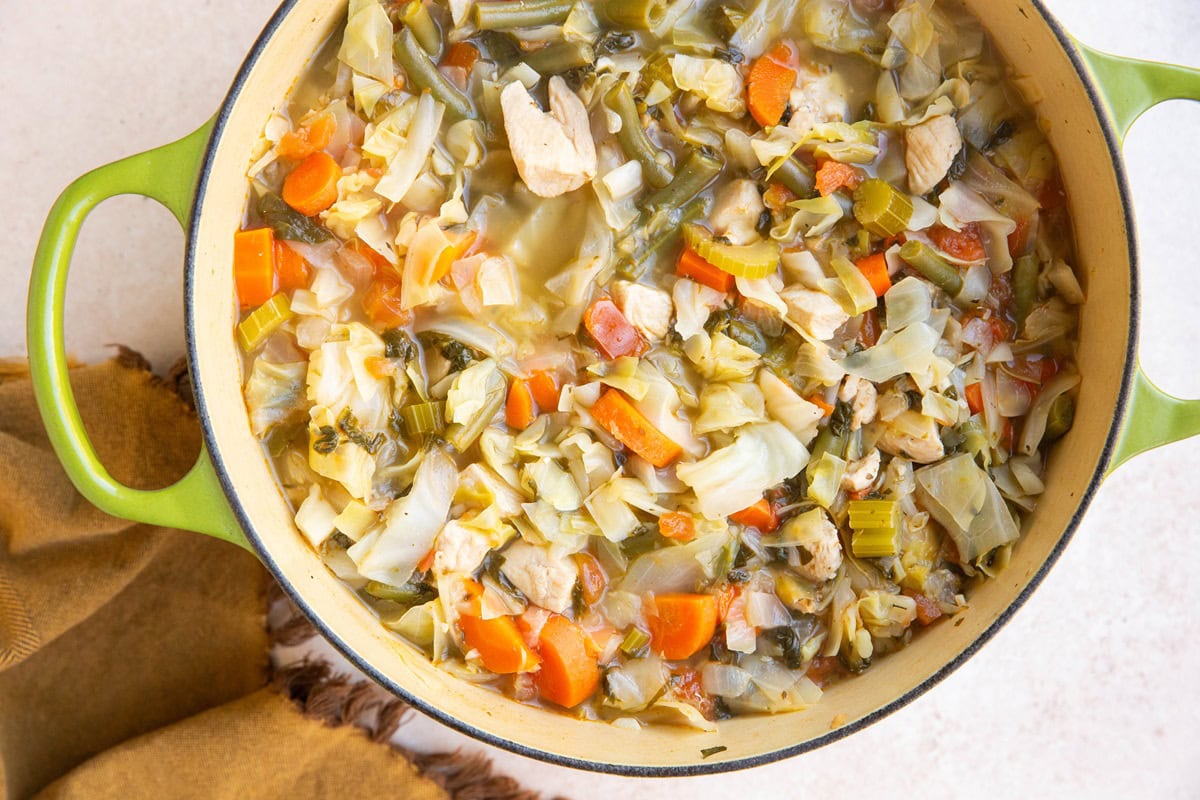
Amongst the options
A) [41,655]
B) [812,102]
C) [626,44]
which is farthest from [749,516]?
[41,655]

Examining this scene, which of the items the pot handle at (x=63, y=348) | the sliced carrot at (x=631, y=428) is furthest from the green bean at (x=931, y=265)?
the pot handle at (x=63, y=348)

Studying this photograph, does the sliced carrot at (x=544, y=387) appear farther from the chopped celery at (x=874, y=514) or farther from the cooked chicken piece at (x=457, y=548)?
the chopped celery at (x=874, y=514)

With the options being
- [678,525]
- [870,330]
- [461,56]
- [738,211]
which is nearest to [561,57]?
[461,56]

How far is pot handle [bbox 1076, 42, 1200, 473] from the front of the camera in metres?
2.18

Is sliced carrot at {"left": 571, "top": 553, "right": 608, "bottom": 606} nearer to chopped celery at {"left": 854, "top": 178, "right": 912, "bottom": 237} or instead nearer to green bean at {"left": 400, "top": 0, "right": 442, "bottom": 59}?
chopped celery at {"left": 854, "top": 178, "right": 912, "bottom": 237}

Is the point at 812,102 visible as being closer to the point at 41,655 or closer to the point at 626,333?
the point at 626,333

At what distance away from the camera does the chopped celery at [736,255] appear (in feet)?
8.08

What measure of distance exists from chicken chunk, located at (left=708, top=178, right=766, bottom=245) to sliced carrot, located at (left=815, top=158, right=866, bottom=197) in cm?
15

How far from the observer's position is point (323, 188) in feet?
8.09

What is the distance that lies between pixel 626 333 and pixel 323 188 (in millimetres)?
823

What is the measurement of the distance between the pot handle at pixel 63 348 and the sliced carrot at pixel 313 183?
0.99 ft

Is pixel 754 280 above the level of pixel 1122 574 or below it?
above

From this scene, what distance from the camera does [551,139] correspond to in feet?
7.91

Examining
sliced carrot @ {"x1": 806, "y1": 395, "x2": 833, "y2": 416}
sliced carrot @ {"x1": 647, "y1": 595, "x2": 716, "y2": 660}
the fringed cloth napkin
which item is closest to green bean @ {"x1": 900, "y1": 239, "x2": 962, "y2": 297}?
sliced carrot @ {"x1": 806, "y1": 395, "x2": 833, "y2": 416}
